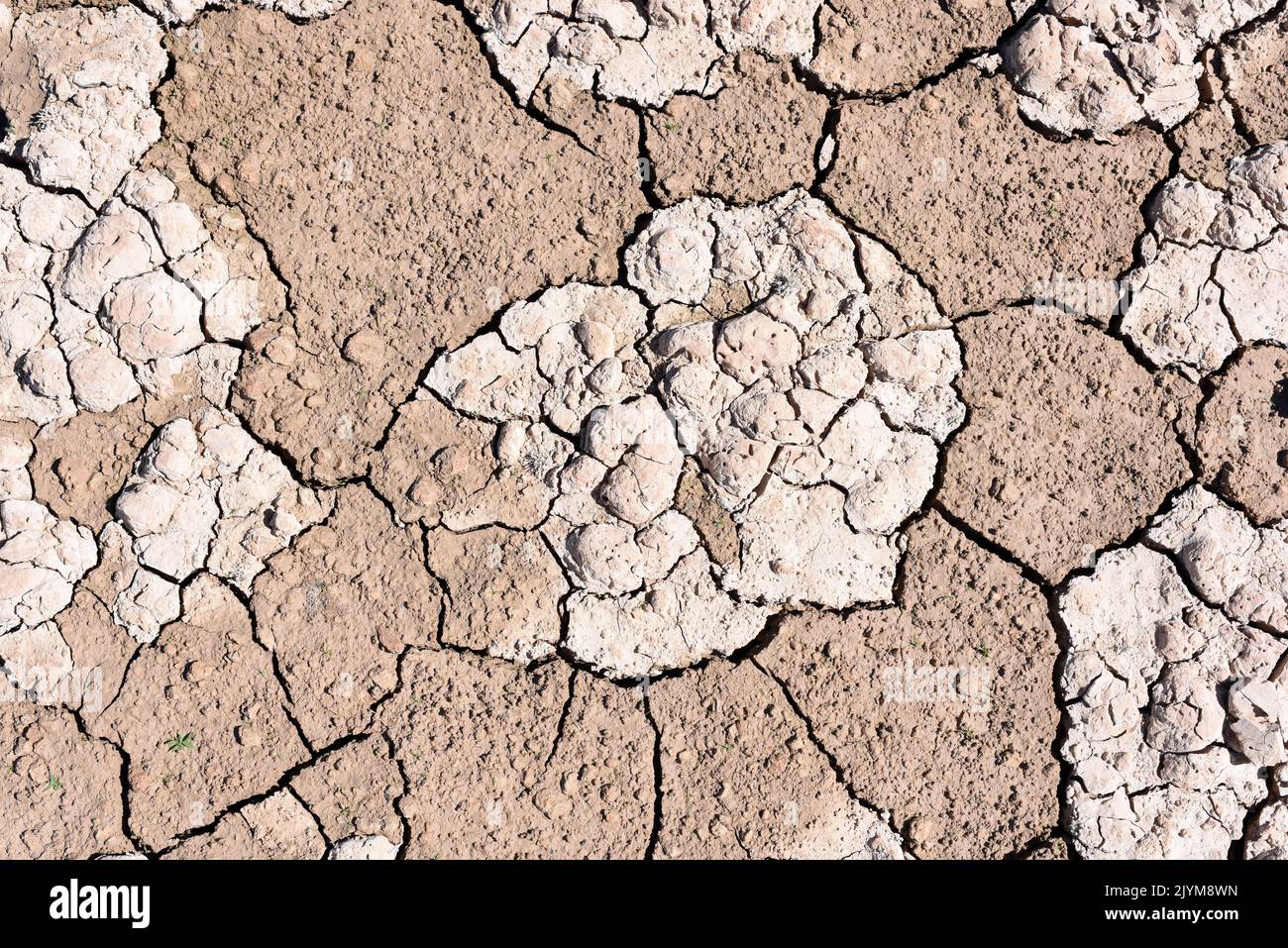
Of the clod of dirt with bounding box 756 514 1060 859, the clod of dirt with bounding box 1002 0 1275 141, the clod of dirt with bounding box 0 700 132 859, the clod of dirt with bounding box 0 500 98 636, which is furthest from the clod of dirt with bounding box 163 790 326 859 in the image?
the clod of dirt with bounding box 1002 0 1275 141

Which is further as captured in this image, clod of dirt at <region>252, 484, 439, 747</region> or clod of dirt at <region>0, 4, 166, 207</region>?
clod of dirt at <region>0, 4, 166, 207</region>

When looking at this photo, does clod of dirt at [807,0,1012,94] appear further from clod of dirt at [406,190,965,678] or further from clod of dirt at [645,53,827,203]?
clod of dirt at [406,190,965,678]

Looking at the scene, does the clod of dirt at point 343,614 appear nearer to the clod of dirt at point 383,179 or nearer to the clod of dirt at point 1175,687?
the clod of dirt at point 383,179

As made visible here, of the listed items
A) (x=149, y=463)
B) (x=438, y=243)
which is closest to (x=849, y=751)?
(x=438, y=243)

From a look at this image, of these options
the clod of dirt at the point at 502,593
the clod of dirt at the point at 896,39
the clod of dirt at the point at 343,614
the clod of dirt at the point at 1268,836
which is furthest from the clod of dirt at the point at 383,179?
the clod of dirt at the point at 1268,836

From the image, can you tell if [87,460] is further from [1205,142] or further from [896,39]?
[1205,142]

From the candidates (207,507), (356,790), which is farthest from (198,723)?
(207,507)
